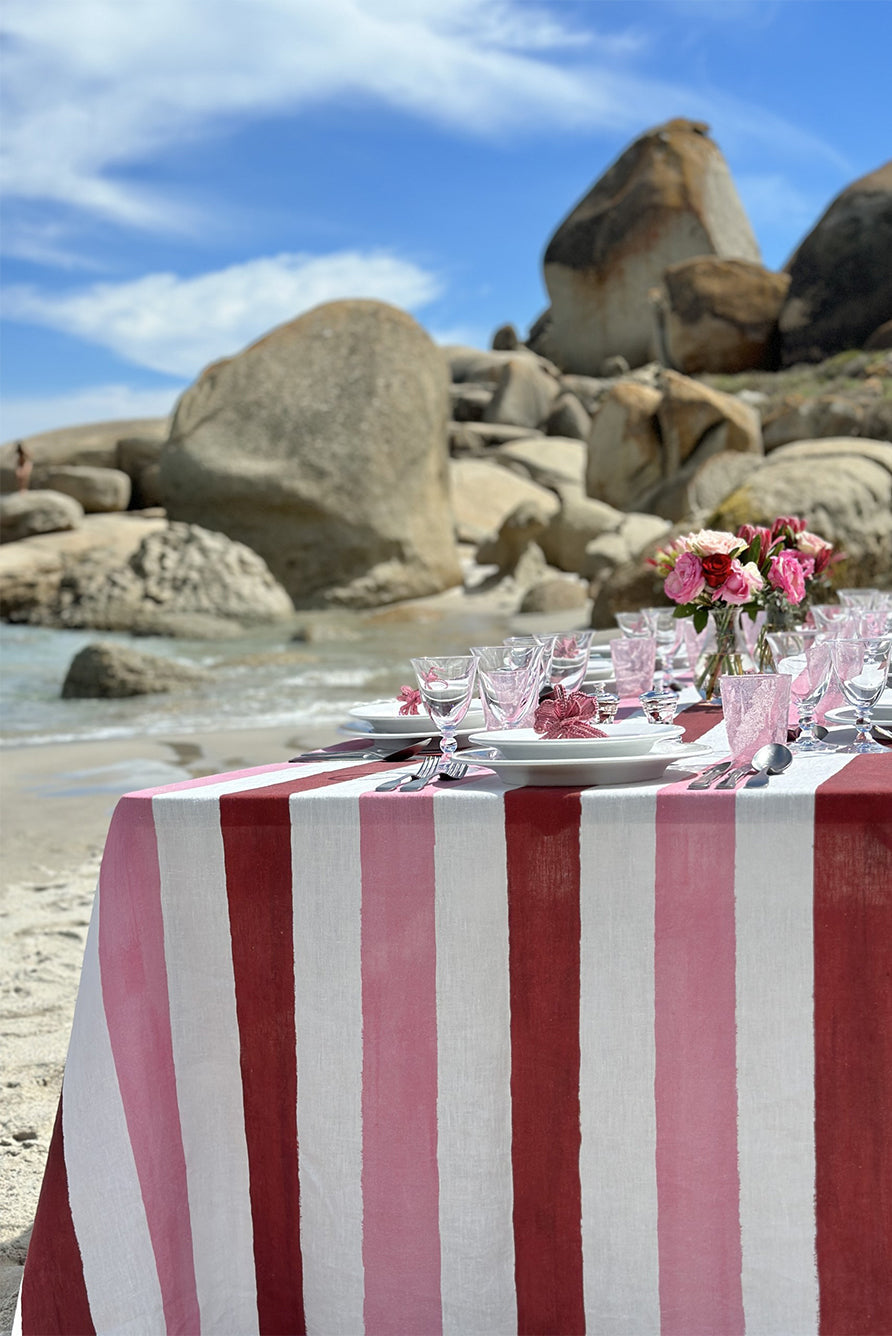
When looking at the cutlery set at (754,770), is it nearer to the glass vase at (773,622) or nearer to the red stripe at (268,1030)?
the red stripe at (268,1030)

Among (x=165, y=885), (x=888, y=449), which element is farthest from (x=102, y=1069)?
(x=888, y=449)

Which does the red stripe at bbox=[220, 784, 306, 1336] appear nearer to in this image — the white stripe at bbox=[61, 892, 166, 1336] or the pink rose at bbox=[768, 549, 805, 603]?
the white stripe at bbox=[61, 892, 166, 1336]

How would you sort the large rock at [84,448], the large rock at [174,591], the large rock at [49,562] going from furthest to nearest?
the large rock at [84,448] < the large rock at [49,562] < the large rock at [174,591]

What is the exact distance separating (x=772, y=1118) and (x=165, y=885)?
31.5 inches

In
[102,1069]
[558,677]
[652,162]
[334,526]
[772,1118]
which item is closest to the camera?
[772,1118]

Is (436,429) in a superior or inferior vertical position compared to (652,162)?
inferior

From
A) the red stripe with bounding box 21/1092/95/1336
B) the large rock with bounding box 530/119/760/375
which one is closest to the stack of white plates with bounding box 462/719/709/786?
the red stripe with bounding box 21/1092/95/1336

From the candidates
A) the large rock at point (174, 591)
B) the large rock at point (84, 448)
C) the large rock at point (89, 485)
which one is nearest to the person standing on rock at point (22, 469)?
the large rock at point (89, 485)

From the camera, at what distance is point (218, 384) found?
55.5 feet

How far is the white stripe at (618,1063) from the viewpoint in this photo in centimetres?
160

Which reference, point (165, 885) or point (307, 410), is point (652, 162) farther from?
point (165, 885)

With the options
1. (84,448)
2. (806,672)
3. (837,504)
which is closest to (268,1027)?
(806,672)

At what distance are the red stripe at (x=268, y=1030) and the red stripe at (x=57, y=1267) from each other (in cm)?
23

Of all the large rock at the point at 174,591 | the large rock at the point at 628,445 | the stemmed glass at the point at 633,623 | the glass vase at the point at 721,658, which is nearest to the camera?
the glass vase at the point at 721,658
